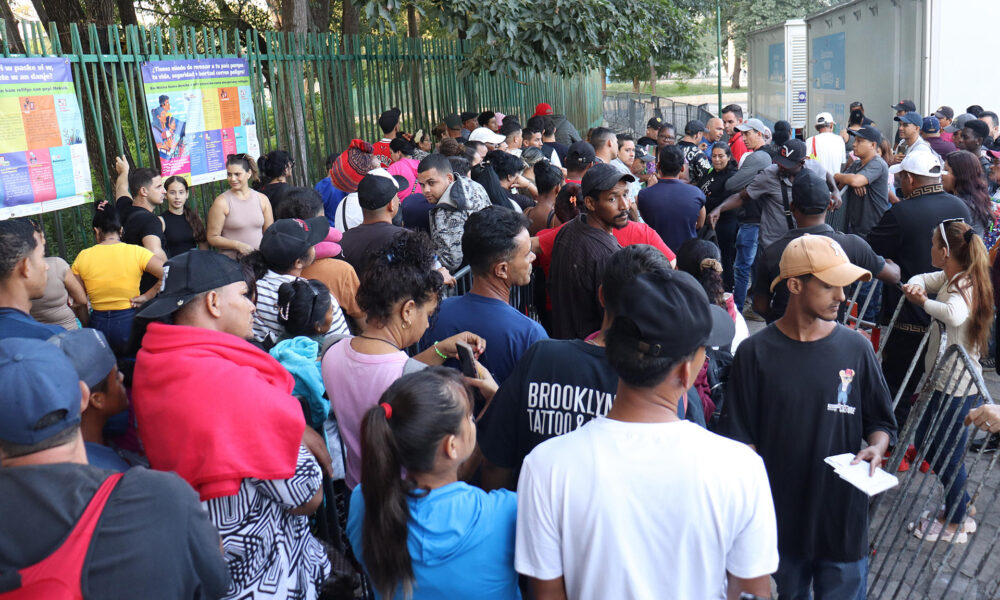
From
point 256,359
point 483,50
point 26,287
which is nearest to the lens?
point 256,359

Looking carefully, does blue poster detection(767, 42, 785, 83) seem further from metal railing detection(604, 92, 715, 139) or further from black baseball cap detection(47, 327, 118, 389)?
black baseball cap detection(47, 327, 118, 389)

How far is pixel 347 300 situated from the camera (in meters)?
4.59

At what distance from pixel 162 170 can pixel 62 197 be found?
44.6 inches

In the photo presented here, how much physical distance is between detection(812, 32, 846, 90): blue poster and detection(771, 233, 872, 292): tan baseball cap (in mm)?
15445

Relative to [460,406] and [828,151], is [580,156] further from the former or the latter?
[460,406]

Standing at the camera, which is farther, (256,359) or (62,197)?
(62,197)

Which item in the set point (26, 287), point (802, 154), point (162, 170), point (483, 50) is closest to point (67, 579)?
point (26, 287)

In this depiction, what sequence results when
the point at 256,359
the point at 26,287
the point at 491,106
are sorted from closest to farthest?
the point at 256,359 < the point at 26,287 < the point at 491,106

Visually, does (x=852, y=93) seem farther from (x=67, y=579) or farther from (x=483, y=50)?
(x=67, y=579)

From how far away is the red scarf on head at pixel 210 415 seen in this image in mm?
2488

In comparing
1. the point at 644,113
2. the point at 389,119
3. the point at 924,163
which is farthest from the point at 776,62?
the point at 924,163

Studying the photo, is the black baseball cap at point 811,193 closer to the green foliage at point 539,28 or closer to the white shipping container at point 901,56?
the green foliage at point 539,28

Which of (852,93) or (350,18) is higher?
(350,18)

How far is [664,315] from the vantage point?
1.94 meters
